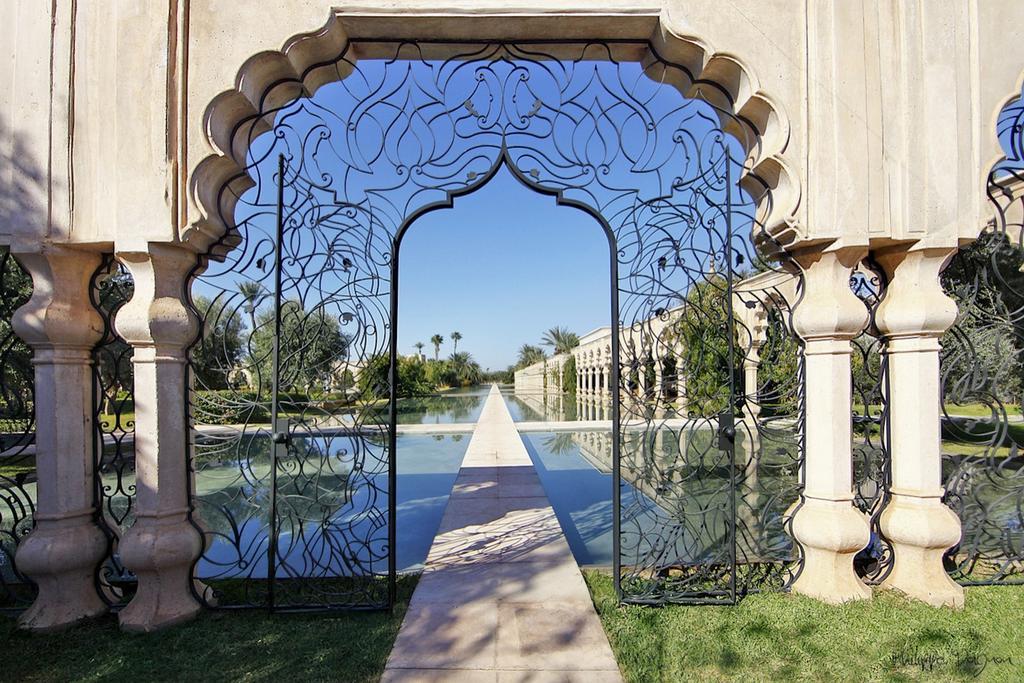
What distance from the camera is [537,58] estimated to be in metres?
3.67

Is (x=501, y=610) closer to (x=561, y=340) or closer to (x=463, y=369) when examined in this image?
(x=561, y=340)

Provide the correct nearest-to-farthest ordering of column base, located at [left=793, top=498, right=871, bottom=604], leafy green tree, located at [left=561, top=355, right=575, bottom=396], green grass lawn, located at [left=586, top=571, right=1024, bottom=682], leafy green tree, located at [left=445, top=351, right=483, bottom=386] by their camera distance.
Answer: green grass lawn, located at [left=586, top=571, right=1024, bottom=682] < column base, located at [left=793, top=498, right=871, bottom=604] < leafy green tree, located at [left=561, top=355, right=575, bottom=396] < leafy green tree, located at [left=445, top=351, right=483, bottom=386]

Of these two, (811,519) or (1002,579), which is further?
(1002,579)

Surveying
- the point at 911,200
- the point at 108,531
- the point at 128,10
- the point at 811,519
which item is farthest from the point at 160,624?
the point at 911,200

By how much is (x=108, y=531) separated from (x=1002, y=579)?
647 centimetres

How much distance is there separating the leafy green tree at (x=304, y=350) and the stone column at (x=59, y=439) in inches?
42.0

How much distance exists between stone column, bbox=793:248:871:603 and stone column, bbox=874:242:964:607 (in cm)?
31

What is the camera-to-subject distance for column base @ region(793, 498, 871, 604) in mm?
3225

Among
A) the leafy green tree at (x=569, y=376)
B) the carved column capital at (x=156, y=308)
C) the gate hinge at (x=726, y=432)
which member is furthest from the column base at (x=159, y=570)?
the leafy green tree at (x=569, y=376)

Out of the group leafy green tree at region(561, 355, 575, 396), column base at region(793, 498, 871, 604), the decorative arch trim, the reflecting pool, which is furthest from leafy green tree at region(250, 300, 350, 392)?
leafy green tree at region(561, 355, 575, 396)

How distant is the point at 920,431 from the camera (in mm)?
3297

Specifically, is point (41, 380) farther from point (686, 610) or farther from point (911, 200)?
point (911, 200)

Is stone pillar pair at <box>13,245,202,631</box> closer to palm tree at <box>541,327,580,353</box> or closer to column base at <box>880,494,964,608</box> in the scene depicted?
column base at <box>880,494,964,608</box>

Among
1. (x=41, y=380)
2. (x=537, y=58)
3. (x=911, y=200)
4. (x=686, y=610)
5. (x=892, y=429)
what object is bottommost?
(x=686, y=610)
